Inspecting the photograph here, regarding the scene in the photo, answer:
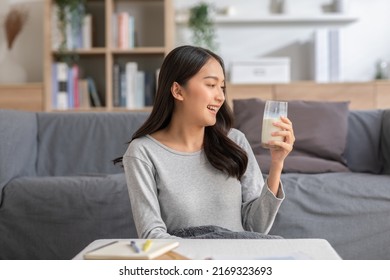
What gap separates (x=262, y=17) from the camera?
4.21 metres

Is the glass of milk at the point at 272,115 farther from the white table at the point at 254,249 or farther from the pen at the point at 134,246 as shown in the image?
the pen at the point at 134,246

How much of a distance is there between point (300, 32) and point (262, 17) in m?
0.32

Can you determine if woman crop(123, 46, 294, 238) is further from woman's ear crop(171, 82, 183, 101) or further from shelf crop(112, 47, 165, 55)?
shelf crop(112, 47, 165, 55)

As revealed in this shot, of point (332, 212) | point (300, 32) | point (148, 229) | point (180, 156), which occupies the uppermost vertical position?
point (300, 32)

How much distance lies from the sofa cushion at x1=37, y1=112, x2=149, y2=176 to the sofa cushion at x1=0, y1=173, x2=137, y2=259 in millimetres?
356

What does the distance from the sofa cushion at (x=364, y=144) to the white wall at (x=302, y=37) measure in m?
1.63

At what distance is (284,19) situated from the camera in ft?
13.8

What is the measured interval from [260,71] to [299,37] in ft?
1.70

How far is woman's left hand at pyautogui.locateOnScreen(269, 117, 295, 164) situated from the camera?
1.26 m

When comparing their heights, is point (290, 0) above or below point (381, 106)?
above

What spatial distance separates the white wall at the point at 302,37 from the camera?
428 cm

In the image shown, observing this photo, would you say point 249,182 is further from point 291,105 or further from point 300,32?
point 300,32

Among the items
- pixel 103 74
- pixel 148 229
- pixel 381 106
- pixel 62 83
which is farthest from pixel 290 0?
pixel 148 229

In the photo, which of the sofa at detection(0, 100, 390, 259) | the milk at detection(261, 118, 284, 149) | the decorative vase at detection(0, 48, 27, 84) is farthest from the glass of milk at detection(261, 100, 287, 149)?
the decorative vase at detection(0, 48, 27, 84)
